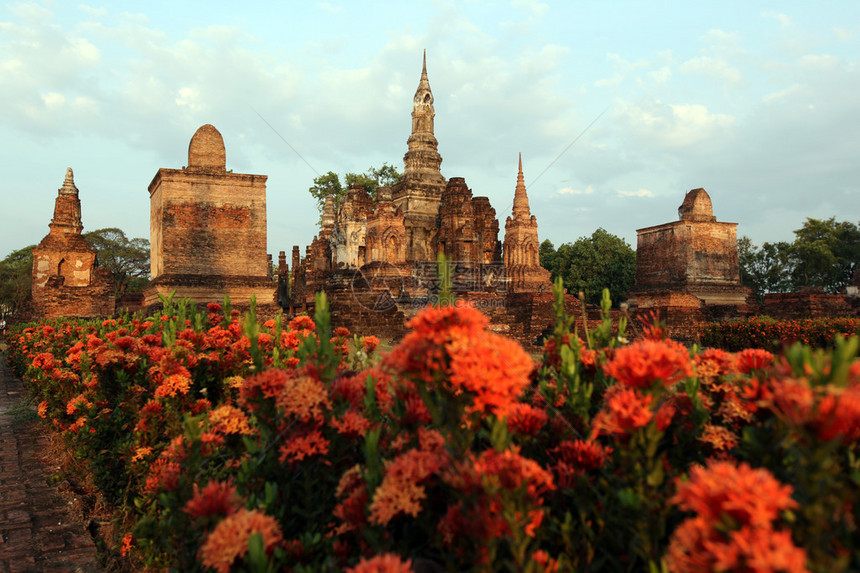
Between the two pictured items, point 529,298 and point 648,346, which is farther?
point 529,298

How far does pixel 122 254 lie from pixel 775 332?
52525 mm

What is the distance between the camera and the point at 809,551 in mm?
915

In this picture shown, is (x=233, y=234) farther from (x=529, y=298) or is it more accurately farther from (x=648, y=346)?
(x=648, y=346)

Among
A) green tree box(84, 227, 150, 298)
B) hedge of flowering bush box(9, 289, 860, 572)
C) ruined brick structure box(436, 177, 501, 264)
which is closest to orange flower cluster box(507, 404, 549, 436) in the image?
hedge of flowering bush box(9, 289, 860, 572)

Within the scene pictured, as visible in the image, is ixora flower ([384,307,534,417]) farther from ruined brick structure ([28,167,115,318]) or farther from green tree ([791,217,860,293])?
green tree ([791,217,860,293])

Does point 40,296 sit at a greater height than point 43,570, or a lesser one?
greater

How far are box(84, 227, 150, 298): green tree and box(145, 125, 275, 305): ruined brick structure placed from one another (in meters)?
43.4

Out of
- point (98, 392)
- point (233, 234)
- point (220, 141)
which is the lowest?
point (98, 392)

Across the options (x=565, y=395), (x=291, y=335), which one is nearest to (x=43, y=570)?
(x=291, y=335)

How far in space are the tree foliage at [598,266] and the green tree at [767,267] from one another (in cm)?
800

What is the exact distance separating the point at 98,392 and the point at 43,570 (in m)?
1.28

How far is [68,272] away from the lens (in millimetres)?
20422

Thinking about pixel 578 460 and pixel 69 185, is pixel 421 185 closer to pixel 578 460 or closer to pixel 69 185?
pixel 69 185

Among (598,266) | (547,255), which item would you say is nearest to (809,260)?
(598,266)
